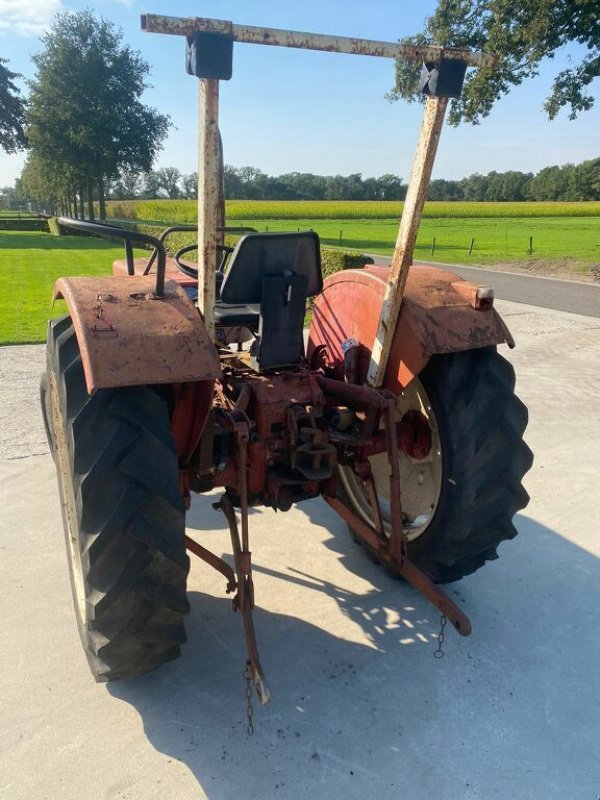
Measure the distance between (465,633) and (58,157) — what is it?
39.8 meters

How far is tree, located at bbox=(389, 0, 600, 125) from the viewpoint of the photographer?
511 inches

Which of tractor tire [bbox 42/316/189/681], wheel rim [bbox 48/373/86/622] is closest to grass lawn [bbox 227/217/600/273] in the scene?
wheel rim [bbox 48/373/86/622]

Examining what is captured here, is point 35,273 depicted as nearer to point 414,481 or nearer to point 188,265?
point 188,265

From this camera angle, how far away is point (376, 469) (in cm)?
348

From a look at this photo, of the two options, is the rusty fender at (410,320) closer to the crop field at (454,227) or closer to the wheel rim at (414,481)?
the wheel rim at (414,481)

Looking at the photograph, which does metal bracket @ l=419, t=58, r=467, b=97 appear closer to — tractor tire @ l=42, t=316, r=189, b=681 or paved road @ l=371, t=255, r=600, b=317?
tractor tire @ l=42, t=316, r=189, b=681

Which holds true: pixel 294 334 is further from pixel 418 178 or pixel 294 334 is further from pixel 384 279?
pixel 418 178

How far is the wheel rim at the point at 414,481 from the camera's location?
2930 millimetres

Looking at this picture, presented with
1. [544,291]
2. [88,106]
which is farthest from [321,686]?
[88,106]

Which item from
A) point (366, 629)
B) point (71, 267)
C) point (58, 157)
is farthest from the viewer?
point (58, 157)

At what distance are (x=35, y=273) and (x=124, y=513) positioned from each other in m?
15.3

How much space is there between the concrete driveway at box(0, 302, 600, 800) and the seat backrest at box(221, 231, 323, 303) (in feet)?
4.98

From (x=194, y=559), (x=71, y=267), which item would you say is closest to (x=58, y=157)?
(x=71, y=267)

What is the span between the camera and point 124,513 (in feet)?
6.68
